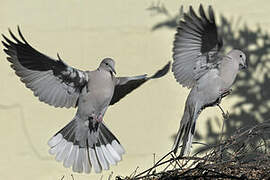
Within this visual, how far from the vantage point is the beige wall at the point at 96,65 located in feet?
18.3

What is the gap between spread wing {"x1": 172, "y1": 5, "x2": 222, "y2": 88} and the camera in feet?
14.7

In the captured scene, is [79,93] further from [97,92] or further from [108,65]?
[108,65]

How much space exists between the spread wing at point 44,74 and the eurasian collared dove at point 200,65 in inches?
28.9

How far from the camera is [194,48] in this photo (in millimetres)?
4617

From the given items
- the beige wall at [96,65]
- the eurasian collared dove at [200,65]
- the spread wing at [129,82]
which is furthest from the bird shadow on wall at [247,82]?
the spread wing at [129,82]

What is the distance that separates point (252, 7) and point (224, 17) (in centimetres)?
27

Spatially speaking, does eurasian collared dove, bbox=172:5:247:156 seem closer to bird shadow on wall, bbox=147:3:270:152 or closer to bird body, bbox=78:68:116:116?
bird body, bbox=78:68:116:116

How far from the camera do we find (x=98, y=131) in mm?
4656

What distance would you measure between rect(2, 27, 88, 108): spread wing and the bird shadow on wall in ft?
6.34

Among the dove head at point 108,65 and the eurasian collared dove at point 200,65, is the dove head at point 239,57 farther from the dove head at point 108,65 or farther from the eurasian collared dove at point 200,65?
the dove head at point 108,65

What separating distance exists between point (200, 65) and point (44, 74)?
1092 mm

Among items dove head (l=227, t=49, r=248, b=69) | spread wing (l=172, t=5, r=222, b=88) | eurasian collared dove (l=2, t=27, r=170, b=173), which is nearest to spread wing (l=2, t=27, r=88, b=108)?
eurasian collared dove (l=2, t=27, r=170, b=173)

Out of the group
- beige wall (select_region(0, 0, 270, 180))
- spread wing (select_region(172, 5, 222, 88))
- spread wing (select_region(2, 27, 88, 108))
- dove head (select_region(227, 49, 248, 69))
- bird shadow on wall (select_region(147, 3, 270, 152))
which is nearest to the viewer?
spread wing (select_region(2, 27, 88, 108))

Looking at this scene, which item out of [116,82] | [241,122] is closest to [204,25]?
[116,82]
